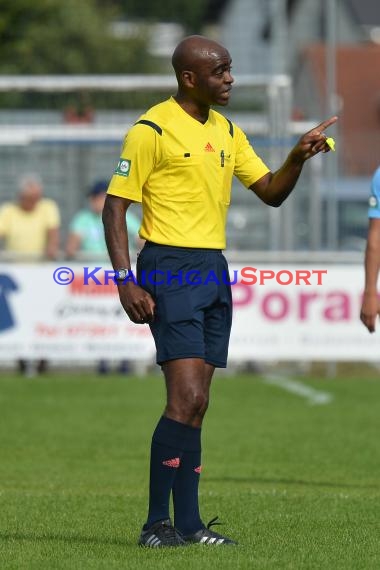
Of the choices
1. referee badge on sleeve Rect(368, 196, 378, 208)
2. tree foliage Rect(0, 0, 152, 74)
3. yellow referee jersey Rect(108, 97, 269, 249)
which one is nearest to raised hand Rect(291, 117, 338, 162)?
yellow referee jersey Rect(108, 97, 269, 249)

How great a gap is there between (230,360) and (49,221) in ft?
9.05

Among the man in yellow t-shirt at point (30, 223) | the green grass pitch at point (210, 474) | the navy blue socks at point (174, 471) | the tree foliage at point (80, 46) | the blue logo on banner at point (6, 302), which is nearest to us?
the green grass pitch at point (210, 474)

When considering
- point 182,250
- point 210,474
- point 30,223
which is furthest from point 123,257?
point 30,223

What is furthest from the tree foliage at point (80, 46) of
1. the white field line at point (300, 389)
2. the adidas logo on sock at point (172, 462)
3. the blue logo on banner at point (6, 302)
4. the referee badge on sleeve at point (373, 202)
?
the adidas logo on sock at point (172, 462)

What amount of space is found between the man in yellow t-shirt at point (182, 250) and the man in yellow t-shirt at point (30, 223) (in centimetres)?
1104

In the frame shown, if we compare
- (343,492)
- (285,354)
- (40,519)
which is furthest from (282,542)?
(285,354)

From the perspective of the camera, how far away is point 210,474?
10188mm

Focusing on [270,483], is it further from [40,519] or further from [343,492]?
[40,519]

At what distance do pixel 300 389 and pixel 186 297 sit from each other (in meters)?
9.95

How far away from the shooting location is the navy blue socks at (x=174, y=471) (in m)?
6.95

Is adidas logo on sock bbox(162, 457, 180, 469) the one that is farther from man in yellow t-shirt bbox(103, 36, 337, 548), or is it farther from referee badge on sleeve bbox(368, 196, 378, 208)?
referee badge on sleeve bbox(368, 196, 378, 208)

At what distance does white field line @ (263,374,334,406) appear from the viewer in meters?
15.4

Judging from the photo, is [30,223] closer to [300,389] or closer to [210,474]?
[300,389]

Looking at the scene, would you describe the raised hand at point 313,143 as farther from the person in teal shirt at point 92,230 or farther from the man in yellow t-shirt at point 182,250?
the person in teal shirt at point 92,230
